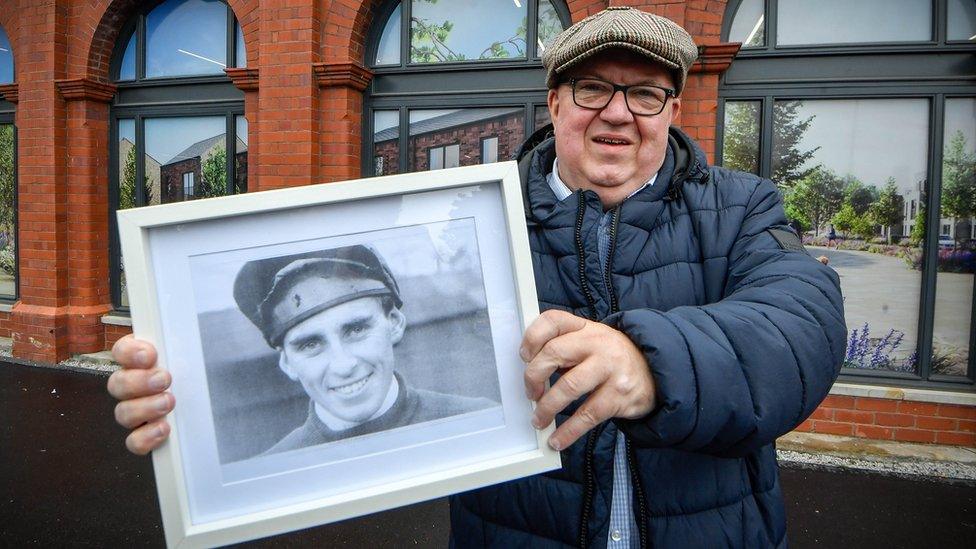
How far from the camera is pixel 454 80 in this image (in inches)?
200

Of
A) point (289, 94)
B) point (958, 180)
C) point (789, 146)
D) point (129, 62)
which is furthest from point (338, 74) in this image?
point (958, 180)

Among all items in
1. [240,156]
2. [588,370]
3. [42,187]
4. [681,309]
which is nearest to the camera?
[588,370]

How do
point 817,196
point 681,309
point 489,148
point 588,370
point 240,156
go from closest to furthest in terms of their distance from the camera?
point 588,370 < point 681,309 < point 817,196 < point 489,148 < point 240,156

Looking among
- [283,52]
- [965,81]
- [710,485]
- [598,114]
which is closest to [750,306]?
[710,485]

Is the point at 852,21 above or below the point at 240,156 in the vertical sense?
above

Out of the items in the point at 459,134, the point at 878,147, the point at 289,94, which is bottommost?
the point at 878,147

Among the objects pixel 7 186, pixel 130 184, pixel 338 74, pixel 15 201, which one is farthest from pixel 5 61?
pixel 338 74

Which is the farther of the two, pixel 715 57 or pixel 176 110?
pixel 176 110

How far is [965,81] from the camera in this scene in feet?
13.6

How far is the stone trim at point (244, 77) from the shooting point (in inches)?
201

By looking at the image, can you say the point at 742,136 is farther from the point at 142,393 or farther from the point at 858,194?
the point at 142,393

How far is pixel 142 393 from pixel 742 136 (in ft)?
15.1

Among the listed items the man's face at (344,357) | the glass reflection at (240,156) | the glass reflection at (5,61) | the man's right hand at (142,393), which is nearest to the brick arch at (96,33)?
the glass reflection at (5,61)

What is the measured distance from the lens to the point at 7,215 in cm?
684
